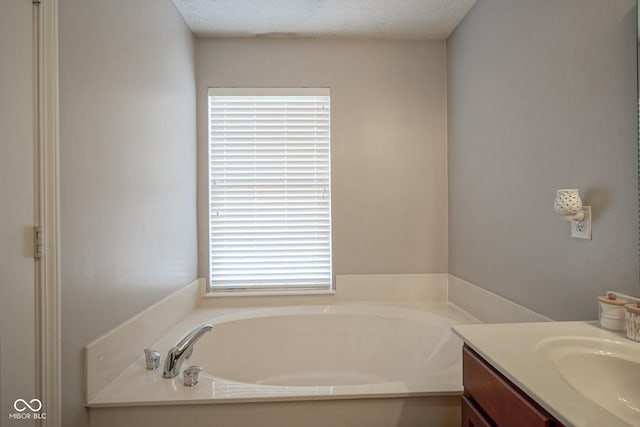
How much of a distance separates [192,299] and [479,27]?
2465 mm

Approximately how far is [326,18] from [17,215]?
1946 millimetres

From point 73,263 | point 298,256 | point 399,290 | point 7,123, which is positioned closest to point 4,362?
point 73,263

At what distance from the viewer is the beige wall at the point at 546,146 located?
3.44 ft

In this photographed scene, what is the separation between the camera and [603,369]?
0.88 metres

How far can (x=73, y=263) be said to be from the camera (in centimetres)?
110

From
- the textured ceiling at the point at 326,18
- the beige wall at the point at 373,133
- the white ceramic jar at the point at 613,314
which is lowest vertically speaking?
the white ceramic jar at the point at 613,314

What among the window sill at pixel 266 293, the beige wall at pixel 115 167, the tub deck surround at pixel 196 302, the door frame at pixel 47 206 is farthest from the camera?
the window sill at pixel 266 293

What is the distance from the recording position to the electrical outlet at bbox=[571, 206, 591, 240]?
45.3 inches

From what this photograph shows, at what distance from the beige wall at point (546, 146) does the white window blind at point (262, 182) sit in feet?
3.27

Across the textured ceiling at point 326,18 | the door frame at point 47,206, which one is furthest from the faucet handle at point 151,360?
the textured ceiling at point 326,18

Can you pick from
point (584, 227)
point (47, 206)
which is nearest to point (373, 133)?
point (584, 227)

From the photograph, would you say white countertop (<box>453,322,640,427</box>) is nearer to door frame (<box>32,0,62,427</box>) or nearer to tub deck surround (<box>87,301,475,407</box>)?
tub deck surround (<box>87,301,475,407</box>)

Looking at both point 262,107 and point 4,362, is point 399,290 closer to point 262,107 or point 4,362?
point 262,107

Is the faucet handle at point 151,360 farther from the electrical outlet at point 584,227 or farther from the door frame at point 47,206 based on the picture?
the electrical outlet at point 584,227
